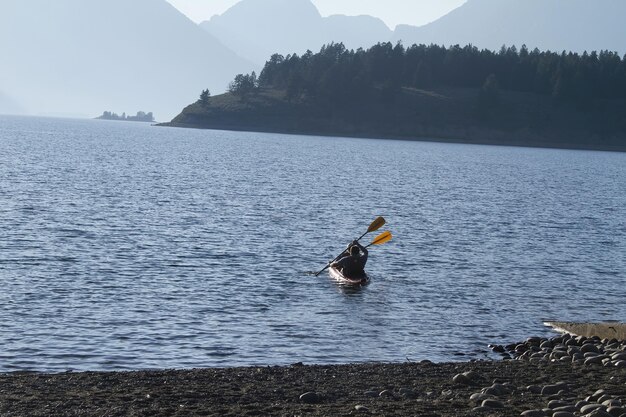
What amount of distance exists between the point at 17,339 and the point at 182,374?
262 inches

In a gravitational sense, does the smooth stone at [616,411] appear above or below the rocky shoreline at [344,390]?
above

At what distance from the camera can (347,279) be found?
41531 mm

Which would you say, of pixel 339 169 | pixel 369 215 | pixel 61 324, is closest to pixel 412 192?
pixel 369 215

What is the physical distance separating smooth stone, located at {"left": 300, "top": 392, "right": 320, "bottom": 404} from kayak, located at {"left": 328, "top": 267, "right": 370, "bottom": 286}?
20.7 meters

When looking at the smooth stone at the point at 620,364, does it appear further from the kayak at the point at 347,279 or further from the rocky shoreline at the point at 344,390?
the kayak at the point at 347,279

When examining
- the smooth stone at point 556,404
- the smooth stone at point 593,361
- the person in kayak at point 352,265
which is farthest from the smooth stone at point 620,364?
the person in kayak at point 352,265

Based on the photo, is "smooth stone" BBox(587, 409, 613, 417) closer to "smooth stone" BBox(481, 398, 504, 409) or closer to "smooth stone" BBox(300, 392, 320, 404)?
"smooth stone" BBox(481, 398, 504, 409)

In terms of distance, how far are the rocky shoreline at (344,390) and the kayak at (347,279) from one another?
15.2m

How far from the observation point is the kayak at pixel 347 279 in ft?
135

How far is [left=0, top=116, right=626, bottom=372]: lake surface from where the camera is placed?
28.5m

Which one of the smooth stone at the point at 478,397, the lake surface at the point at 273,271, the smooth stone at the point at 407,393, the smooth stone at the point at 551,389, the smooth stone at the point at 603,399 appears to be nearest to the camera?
the smooth stone at the point at 603,399

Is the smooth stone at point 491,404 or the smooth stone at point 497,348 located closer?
the smooth stone at point 491,404

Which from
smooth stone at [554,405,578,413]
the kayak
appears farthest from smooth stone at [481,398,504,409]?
the kayak

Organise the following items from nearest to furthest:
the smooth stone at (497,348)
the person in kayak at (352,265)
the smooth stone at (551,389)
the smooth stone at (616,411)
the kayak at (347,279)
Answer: the smooth stone at (616,411) < the smooth stone at (551,389) < the smooth stone at (497,348) < the kayak at (347,279) < the person in kayak at (352,265)
